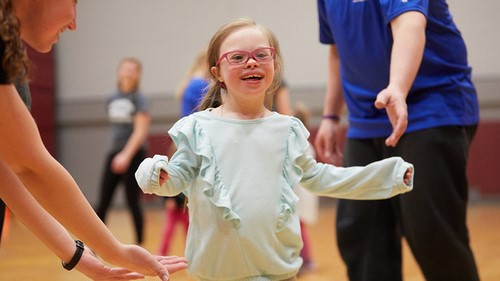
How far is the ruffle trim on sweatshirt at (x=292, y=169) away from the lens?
5.57 ft

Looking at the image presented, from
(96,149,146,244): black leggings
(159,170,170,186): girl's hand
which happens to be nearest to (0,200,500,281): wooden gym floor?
(96,149,146,244): black leggings

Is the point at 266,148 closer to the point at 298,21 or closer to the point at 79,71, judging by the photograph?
the point at 298,21

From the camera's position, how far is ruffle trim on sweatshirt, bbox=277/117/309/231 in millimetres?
1698

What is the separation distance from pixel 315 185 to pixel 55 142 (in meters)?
8.69

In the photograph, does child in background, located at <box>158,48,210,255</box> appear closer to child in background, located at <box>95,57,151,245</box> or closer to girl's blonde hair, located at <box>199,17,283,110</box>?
child in background, located at <box>95,57,151,245</box>

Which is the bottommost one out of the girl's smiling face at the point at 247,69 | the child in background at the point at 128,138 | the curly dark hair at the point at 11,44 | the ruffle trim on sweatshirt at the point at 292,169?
the child in background at the point at 128,138

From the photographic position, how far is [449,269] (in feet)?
6.96

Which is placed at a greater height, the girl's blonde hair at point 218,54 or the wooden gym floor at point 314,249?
the girl's blonde hair at point 218,54

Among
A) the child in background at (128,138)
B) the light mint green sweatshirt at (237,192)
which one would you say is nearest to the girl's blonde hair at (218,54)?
the light mint green sweatshirt at (237,192)

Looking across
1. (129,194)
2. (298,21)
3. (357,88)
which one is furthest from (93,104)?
(357,88)

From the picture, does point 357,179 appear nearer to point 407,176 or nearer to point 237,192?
point 407,176

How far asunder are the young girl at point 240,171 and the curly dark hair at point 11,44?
42cm

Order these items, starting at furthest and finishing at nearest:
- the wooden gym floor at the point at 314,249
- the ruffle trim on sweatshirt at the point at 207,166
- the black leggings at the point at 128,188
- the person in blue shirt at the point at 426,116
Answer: the black leggings at the point at 128,188 → the wooden gym floor at the point at 314,249 → the person in blue shirt at the point at 426,116 → the ruffle trim on sweatshirt at the point at 207,166

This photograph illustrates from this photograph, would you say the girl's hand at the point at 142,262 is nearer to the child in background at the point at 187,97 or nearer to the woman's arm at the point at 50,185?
the woman's arm at the point at 50,185
